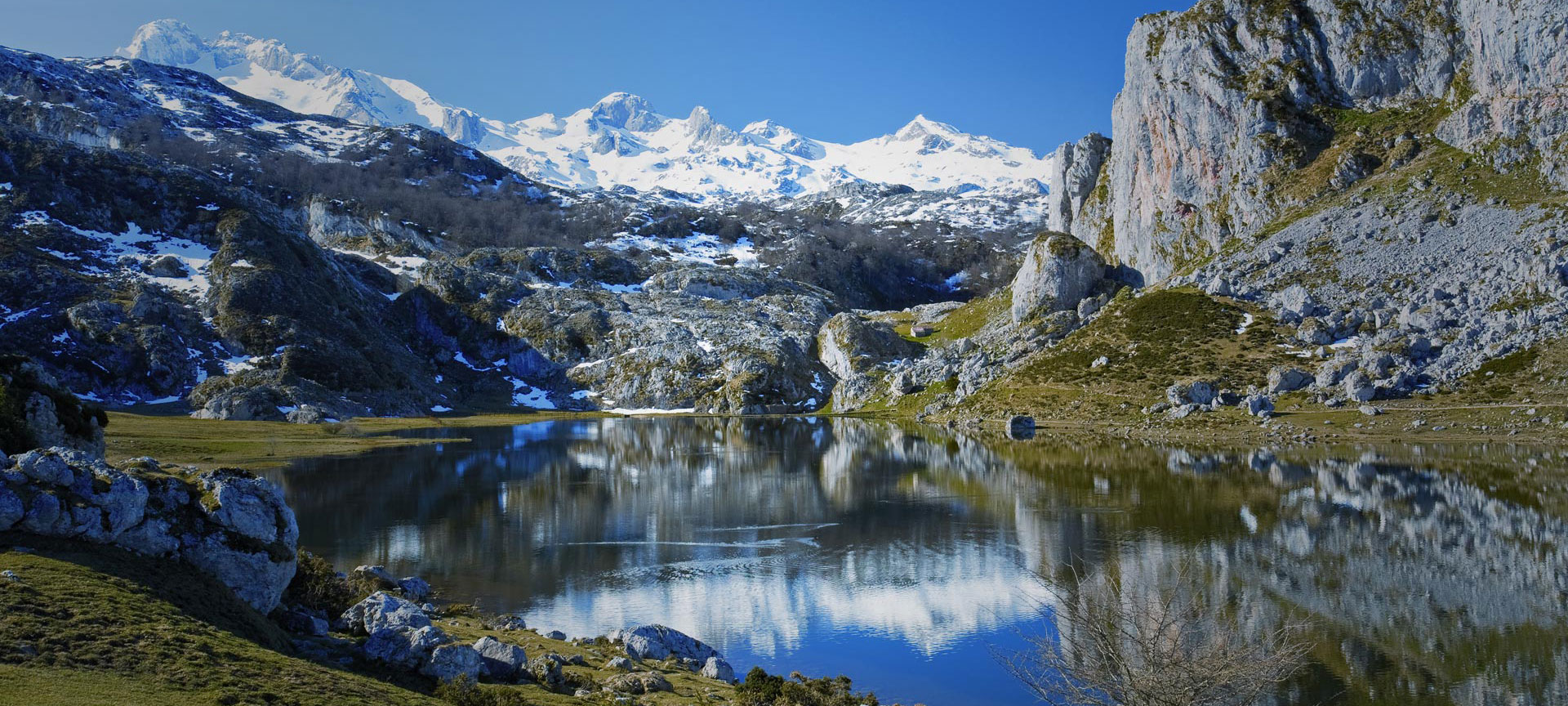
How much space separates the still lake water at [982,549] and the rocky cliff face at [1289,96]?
66574mm

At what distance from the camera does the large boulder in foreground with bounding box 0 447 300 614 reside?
19469 millimetres

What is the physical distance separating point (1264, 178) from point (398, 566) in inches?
5383

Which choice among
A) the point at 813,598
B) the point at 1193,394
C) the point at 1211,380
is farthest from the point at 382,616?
the point at 1211,380

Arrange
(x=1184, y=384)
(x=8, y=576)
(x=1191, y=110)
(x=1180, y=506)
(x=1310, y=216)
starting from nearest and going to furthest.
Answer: (x=8, y=576) < (x=1180, y=506) < (x=1184, y=384) < (x=1310, y=216) < (x=1191, y=110)

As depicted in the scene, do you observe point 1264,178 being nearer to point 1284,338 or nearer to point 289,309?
point 1284,338

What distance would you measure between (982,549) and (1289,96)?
12748 cm

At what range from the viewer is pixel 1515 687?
77.6 feet

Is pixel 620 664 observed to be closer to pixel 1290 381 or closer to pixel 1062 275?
pixel 1290 381

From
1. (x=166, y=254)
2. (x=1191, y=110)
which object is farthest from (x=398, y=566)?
(x=166, y=254)

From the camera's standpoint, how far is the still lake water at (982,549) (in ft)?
92.7

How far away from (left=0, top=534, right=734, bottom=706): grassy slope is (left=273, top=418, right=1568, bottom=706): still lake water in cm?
1382

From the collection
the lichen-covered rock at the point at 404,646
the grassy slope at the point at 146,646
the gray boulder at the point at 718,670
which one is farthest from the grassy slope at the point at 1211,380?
the lichen-covered rock at the point at 404,646

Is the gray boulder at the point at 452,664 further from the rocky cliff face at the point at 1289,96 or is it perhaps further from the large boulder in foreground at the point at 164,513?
the rocky cliff face at the point at 1289,96

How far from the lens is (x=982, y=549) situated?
45.6m
